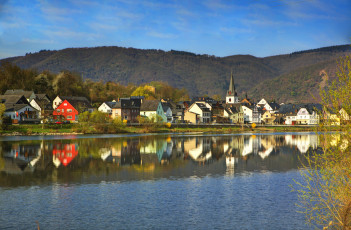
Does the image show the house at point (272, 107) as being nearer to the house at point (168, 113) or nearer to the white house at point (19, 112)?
the house at point (168, 113)

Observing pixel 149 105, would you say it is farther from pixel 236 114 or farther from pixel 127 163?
pixel 127 163


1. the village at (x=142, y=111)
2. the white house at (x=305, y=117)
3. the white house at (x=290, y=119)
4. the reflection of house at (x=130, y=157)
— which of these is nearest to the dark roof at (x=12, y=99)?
the village at (x=142, y=111)

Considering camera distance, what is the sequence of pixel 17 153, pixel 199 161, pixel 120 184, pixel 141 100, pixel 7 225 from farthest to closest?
pixel 141 100, pixel 17 153, pixel 199 161, pixel 120 184, pixel 7 225

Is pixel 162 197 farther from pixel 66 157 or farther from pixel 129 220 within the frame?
pixel 66 157

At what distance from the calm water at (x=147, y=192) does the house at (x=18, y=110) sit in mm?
56025

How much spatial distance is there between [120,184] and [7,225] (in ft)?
35.8

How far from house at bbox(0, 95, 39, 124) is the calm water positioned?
56.0 metres

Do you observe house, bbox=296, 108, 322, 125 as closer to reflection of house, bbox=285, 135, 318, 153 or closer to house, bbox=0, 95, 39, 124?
reflection of house, bbox=285, 135, 318, 153

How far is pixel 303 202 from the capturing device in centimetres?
2280

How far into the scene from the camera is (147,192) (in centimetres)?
2611

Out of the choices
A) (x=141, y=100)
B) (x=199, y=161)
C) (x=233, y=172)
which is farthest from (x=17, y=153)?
(x=141, y=100)

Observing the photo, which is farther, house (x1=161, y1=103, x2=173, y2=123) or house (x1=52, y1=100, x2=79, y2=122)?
house (x1=161, y1=103, x2=173, y2=123)

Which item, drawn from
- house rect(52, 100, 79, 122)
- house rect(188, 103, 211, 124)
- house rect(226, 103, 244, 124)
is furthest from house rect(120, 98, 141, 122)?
house rect(226, 103, 244, 124)

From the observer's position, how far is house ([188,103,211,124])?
467 feet
